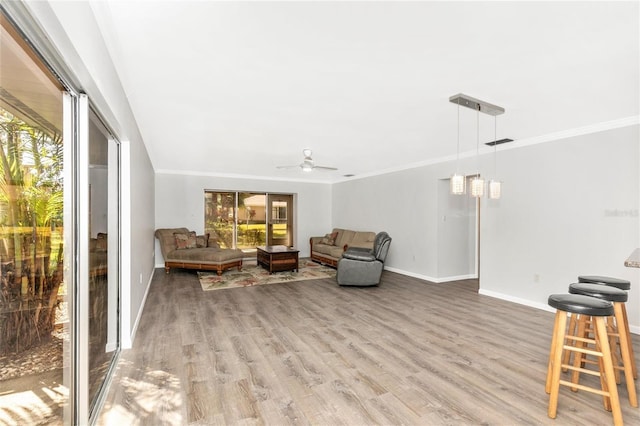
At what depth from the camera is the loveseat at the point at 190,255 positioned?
6259 mm

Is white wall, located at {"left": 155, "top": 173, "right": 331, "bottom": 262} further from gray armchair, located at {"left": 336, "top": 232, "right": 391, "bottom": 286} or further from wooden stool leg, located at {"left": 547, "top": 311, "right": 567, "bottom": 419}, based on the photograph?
wooden stool leg, located at {"left": 547, "top": 311, "right": 567, "bottom": 419}

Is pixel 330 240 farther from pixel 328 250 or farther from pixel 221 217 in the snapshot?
pixel 221 217

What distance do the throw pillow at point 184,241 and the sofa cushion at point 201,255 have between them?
25 centimetres

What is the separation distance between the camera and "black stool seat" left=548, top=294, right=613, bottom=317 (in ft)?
6.06

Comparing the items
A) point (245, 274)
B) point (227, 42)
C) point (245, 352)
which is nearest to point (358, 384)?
point (245, 352)

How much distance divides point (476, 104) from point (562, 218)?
222 cm

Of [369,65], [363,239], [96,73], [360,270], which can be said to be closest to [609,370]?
[369,65]

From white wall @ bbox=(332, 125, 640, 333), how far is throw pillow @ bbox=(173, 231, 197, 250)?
500 cm

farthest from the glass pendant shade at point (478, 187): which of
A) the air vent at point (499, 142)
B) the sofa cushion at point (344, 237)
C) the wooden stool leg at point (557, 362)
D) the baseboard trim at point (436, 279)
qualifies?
the sofa cushion at point (344, 237)

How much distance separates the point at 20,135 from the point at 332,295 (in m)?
4.34

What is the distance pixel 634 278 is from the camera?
11.4 feet

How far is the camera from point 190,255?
6324 millimetres

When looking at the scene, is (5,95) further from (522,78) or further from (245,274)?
(245,274)

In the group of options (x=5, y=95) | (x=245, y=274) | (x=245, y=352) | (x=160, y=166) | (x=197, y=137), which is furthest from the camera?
(x=160, y=166)
